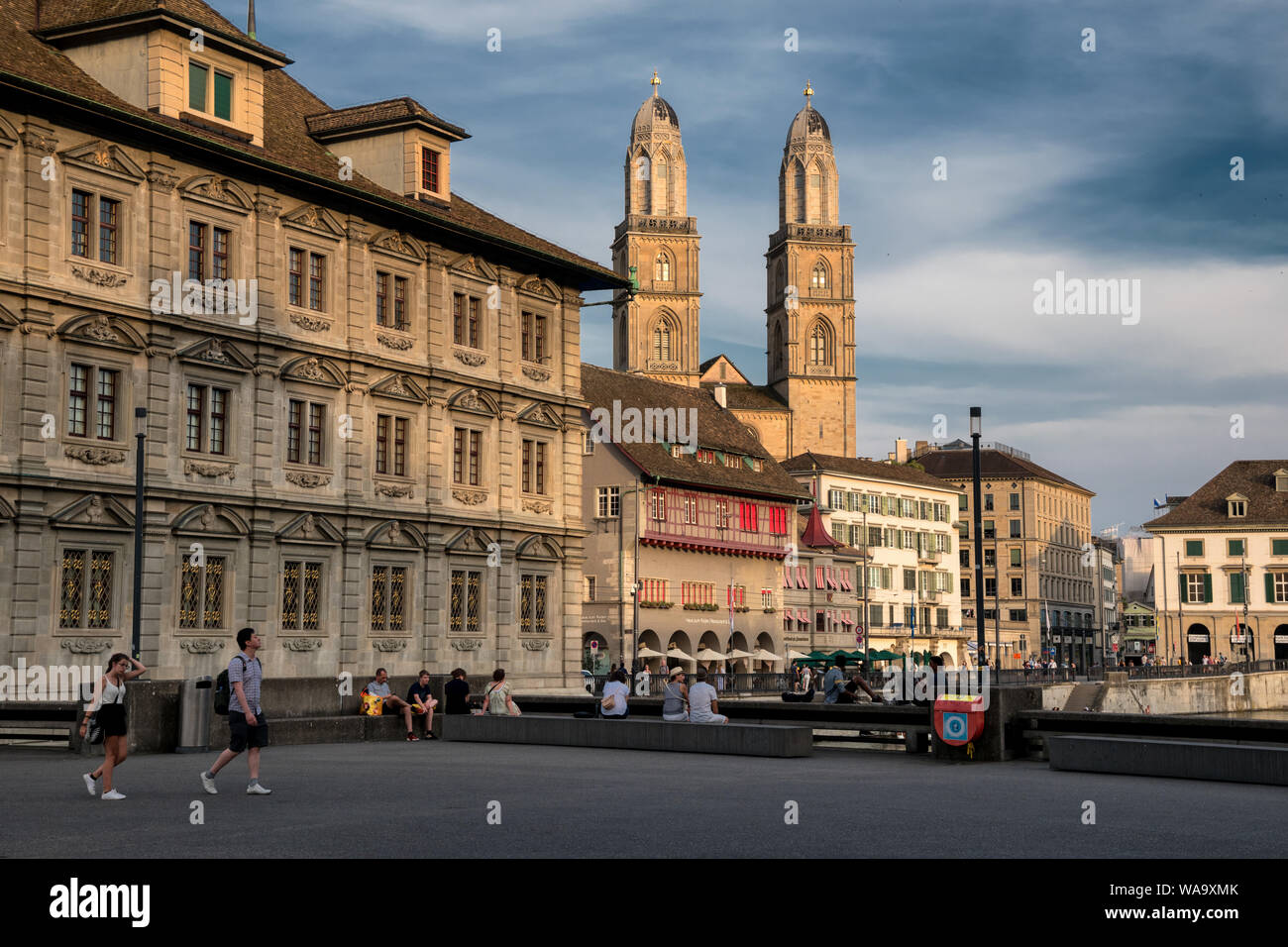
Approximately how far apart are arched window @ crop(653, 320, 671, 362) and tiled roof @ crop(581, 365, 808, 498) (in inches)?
2196

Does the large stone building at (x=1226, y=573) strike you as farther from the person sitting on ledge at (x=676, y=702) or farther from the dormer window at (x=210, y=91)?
the person sitting on ledge at (x=676, y=702)

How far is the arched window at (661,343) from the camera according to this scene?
153 meters

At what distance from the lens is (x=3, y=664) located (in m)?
35.5

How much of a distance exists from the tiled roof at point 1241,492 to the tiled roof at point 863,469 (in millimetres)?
19453

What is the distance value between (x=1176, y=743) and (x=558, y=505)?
34.6 meters

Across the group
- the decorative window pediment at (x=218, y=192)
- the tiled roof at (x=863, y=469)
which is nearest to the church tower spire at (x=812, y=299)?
the tiled roof at (x=863, y=469)

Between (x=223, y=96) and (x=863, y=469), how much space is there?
81.0 m

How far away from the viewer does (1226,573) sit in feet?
428

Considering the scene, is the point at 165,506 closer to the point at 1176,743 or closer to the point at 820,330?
the point at 1176,743

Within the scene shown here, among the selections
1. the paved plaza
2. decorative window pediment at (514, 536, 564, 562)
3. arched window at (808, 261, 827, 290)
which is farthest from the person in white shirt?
arched window at (808, 261, 827, 290)

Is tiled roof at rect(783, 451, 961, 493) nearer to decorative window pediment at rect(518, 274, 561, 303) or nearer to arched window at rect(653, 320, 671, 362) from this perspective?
arched window at rect(653, 320, 671, 362)

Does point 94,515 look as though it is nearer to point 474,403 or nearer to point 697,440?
point 474,403

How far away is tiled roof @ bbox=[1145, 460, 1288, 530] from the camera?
130 metres
